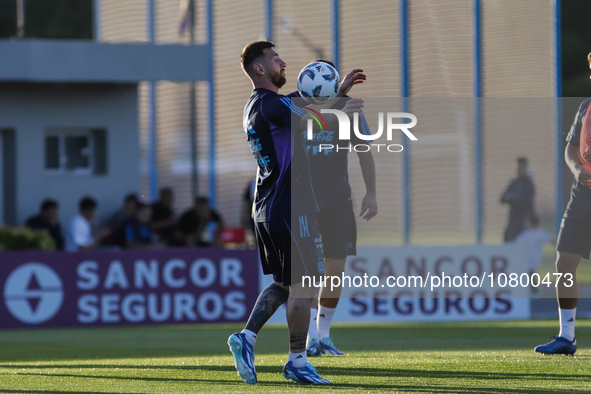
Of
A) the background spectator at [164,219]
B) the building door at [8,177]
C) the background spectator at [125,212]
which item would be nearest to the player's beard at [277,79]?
the background spectator at [125,212]

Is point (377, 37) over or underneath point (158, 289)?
over

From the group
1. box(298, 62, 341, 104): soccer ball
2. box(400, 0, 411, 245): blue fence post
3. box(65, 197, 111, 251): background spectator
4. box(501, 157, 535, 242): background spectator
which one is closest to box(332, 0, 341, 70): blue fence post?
box(400, 0, 411, 245): blue fence post

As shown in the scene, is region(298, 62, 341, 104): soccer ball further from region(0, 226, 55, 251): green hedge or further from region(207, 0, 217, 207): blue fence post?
region(207, 0, 217, 207): blue fence post

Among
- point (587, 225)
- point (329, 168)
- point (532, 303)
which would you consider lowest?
point (532, 303)

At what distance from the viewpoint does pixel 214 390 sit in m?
5.16

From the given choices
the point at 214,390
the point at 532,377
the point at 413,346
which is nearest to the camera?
the point at 214,390

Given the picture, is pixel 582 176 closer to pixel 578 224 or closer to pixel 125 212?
pixel 578 224

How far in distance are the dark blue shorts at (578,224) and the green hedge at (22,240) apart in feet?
24.4

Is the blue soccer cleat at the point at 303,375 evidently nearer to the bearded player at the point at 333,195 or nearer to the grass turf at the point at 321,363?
the grass turf at the point at 321,363

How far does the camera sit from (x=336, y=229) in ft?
22.9

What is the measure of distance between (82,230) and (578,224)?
811 centimetres

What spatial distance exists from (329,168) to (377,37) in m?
9.47

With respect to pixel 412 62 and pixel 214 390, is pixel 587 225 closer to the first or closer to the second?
pixel 214 390

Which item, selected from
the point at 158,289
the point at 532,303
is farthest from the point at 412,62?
the point at 158,289
